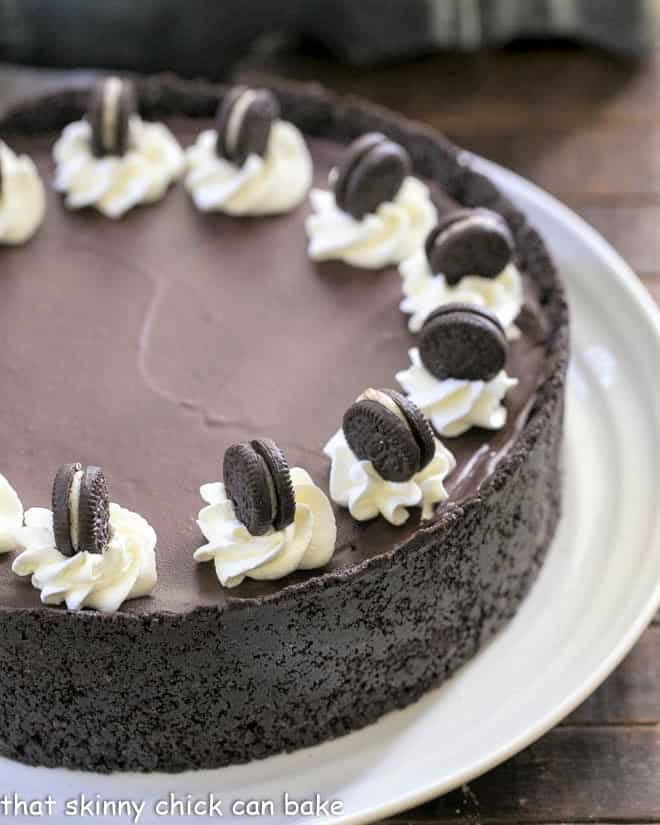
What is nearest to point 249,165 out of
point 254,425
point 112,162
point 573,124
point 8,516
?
point 112,162

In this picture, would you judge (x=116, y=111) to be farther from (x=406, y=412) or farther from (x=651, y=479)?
(x=651, y=479)

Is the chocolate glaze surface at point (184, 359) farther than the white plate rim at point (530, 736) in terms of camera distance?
Yes

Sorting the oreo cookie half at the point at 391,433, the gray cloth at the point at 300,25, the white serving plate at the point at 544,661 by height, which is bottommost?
the white serving plate at the point at 544,661

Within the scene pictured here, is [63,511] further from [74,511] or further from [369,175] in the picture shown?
[369,175]

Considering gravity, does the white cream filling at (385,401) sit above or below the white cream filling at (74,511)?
above

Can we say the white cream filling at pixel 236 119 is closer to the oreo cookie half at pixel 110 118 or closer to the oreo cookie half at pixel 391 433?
the oreo cookie half at pixel 110 118

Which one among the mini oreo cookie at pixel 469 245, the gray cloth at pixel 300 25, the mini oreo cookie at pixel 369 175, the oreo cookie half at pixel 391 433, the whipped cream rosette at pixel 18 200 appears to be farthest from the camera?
the gray cloth at pixel 300 25

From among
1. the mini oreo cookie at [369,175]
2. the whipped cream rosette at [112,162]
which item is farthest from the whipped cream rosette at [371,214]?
the whipped cream rosette at [112,162]
